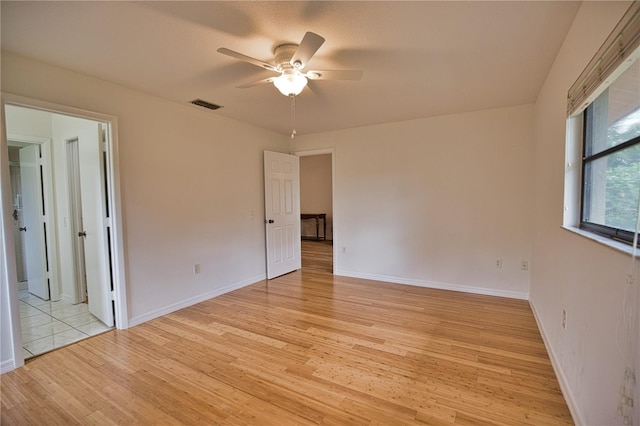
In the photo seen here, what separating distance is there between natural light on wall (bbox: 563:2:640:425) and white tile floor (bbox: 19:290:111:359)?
3782 millimetres

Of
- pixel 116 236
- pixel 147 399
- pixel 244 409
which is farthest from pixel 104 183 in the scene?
pixel 244 409

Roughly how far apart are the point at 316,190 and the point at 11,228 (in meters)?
6.89

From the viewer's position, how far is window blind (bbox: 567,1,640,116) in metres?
1.10

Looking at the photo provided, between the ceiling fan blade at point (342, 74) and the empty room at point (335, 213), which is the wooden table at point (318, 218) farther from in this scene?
the ceiling fan blade at point (342, 74)

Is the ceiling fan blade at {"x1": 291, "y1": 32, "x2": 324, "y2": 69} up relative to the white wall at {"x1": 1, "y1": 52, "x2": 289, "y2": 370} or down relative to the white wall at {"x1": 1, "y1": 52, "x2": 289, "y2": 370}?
up

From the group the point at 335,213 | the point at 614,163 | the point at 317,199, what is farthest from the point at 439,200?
the point at 317,199

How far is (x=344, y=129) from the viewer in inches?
180

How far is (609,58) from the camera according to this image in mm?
1300

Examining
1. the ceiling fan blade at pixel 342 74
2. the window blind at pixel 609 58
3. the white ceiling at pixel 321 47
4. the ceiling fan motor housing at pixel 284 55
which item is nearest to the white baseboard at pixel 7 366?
the white ceiling at pixel 321 47

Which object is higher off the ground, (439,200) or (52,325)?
(439,200)

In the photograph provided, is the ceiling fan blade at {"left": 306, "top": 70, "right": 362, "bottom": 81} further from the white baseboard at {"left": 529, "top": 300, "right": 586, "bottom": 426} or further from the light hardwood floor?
the white baseboard at {"left": 529, "top": 300, "right": 586, "bottom": 426}

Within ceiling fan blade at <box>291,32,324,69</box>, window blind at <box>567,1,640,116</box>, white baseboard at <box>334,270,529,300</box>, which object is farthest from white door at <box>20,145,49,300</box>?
window blind at <box>567,1,640,116</box>

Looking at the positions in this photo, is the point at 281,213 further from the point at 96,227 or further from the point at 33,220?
the point at 33,220

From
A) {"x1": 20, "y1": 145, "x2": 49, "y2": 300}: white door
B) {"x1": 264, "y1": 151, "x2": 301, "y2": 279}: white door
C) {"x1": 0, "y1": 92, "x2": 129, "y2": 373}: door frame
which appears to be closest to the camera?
{"x1": 0, "y1": 92, "x2": 129, "y2": 373}: door frame
